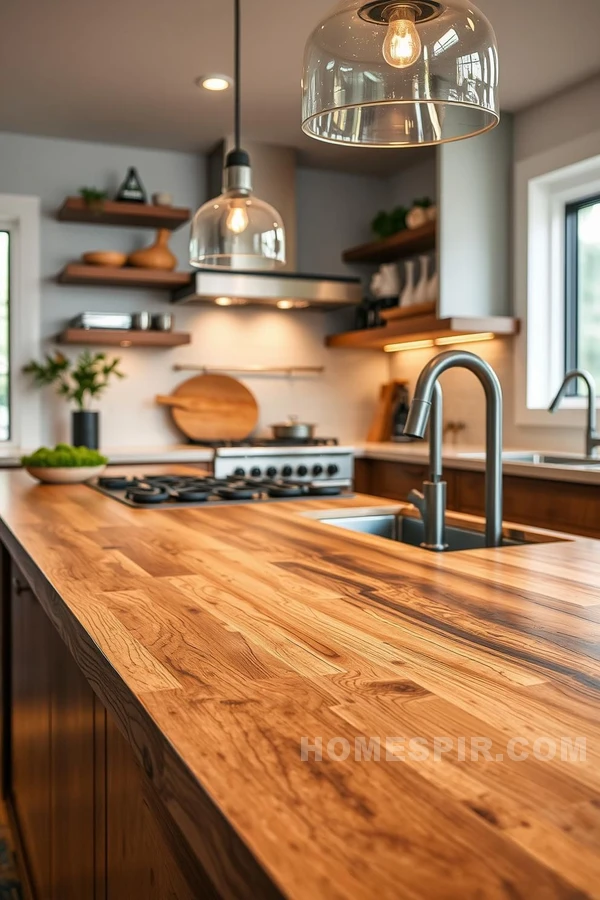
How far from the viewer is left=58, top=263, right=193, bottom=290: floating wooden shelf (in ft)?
13.7

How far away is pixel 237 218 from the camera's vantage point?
2205mm

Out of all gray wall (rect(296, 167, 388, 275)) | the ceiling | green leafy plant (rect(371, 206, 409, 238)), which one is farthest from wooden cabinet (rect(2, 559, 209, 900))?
gray wall (rect(296, 167, 388, 275))

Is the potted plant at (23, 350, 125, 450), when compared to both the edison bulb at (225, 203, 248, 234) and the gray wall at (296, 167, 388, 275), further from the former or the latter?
the edison bulb at (225, 203, 248, 234)

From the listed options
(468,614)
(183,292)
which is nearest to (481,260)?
(183,292)

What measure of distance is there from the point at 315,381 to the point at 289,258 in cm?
77

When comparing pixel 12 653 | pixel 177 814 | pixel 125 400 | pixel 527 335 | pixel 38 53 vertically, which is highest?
pixel 38 53

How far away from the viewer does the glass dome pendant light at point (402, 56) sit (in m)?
1.19

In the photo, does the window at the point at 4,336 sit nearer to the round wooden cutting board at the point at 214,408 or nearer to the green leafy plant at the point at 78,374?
the green leafy plant at the point at 78,374

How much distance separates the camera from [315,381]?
500 centimetres

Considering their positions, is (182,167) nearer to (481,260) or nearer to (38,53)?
(38,53)

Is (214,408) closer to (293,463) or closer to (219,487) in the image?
(293,463)

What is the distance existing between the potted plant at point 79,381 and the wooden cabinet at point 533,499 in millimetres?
1567

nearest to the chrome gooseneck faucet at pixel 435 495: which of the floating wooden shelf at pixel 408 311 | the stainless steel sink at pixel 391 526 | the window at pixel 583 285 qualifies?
the stainless steel sink at pixel 391 526

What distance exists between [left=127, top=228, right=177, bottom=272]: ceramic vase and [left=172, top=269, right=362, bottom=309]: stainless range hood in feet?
0.51
